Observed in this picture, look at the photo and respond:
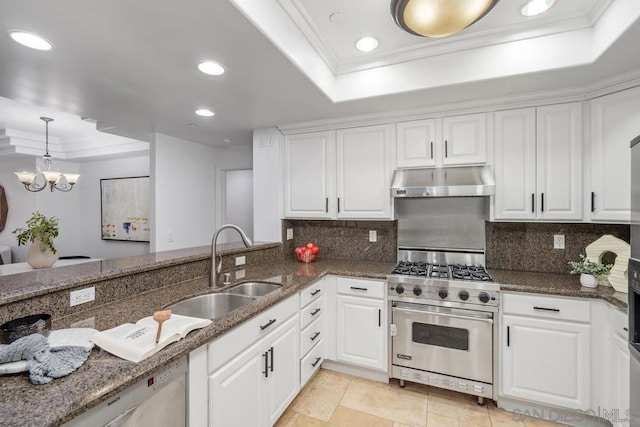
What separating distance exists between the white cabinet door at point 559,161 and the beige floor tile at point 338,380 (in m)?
2.08

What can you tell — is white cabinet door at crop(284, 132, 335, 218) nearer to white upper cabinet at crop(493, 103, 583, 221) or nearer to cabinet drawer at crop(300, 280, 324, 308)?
cabinet drawer at crop(300, 280, 324, 308)

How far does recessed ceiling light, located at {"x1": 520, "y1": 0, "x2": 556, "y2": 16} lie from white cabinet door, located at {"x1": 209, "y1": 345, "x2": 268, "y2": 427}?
2.50m

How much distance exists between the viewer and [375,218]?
9.09 ft

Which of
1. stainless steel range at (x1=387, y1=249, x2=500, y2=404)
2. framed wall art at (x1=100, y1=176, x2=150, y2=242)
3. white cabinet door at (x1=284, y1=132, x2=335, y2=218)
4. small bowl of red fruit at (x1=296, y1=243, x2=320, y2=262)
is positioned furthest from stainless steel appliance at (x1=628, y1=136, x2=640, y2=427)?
framed wall art at (x1=100, y1=176, x2=150, y2=242)

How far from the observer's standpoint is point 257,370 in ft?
5.34

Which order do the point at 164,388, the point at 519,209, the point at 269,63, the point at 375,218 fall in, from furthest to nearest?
the point at 375,218 → the point at 519,209 → the point at 269,63 → the point at 164,388

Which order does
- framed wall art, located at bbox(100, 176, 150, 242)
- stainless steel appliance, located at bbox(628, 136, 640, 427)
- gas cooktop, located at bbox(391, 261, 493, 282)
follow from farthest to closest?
framed wall art, located at bbox(100, 176, 150, 242)
gas cooktop, located at bbox(391, 261, 493, 282)
stainless steel appliance, located at bbox(628, 136, 640, 427)

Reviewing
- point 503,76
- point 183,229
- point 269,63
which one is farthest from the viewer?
point 183,229

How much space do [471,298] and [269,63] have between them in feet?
7.03

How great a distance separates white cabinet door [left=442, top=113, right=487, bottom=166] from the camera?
242 centimetres

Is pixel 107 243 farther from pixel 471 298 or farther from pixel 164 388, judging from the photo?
pixel 471 298

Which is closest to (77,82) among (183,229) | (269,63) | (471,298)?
(269,63)

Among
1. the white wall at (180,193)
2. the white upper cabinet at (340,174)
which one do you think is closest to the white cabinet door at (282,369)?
the white upper cabinet at (340,174)

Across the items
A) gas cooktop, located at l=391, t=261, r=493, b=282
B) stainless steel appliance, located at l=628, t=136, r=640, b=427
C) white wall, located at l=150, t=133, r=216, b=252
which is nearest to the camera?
stainless steel appliance, located at l=628, t=136, r=640, b=427
